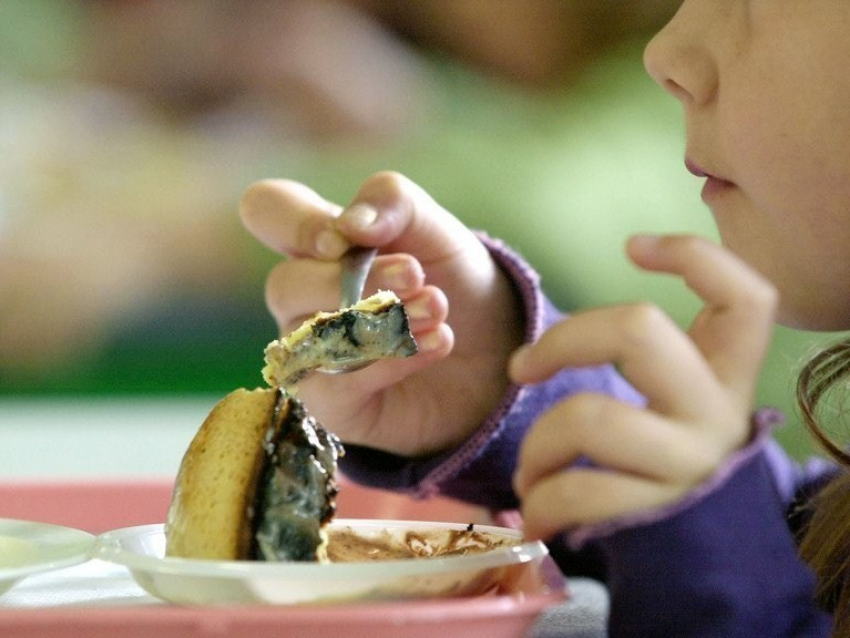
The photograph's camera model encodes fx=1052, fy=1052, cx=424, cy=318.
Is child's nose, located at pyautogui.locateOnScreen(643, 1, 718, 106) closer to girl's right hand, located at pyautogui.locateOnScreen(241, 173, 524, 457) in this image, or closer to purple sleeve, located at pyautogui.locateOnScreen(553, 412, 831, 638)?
girl's right hand, located at pyautogui.locateOnScreen(241, 173, 524, 457)

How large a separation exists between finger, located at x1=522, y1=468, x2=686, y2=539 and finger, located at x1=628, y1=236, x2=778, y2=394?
0.05 m

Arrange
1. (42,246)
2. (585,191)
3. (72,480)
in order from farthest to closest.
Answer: (585,191), (42,246), (72,480)

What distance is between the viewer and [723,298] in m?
0.41

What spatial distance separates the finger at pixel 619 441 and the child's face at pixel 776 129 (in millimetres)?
281

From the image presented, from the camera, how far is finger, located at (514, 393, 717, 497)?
37cm

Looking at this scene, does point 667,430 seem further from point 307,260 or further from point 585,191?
point 585,191

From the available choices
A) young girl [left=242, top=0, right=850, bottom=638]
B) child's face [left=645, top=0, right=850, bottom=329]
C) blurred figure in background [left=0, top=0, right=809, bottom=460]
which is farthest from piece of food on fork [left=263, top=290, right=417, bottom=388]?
blurred figure in background [left=0, top=0, right=809, bottom=460]

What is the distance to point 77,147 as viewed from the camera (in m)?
1.81

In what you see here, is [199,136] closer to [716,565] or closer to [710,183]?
[710,183]

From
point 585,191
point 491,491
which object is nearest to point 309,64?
point 585,191

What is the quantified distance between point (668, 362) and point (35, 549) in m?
0.27

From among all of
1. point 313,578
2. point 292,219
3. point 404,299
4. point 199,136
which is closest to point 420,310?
point 404,299

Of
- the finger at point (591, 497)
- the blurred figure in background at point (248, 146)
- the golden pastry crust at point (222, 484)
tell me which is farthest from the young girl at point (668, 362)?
the blurred figure in background at point (248, 146)

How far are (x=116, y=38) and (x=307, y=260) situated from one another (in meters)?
1.23
